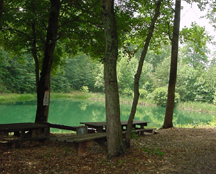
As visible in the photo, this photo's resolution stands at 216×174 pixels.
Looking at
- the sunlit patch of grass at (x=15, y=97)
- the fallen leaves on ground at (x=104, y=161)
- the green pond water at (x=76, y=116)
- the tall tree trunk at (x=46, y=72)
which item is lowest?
the green pond water at (x=76, y=116)

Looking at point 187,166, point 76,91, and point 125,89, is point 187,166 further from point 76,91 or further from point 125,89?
point 76,91

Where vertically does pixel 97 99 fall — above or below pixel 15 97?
below

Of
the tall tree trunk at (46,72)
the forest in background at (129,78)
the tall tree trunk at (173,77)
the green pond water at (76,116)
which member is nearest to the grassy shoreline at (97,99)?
the forest in background at (129,78)

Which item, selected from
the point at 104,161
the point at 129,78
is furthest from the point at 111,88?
the point at 129,78

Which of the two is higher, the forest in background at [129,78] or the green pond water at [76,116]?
the forest in background at [129,78]

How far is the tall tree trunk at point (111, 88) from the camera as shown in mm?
4566

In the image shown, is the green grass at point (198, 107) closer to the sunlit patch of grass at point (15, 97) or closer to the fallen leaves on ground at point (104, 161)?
the sunlit patch of grass at point (15, 97)

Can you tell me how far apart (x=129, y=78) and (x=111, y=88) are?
1388 inches

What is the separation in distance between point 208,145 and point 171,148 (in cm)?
121

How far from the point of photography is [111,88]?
4562mm

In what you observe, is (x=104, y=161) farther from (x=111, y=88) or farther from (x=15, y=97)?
(x=15, y=97)

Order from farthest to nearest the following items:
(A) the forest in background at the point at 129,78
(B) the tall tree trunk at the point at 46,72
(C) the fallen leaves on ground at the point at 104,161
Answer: (A) the forest in background at the point at 129,78, (B) the tall tree trunk at the point at 46,72, (C) the fallen leaves on ground at the point at 104,161

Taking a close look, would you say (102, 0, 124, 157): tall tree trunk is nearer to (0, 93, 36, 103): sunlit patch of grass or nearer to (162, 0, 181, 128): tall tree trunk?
(162, 0, 181, 128): tall tree trunk

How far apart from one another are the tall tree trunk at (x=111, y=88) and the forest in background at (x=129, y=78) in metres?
20.6
